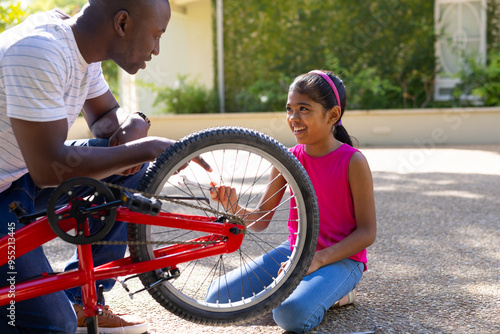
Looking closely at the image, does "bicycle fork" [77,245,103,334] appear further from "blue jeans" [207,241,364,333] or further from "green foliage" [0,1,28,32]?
"green foliage" [0,1,28,32]

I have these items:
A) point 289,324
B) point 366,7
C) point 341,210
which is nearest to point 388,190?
point 341,210

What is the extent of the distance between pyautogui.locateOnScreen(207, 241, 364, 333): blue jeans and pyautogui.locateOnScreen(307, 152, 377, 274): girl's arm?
59mm

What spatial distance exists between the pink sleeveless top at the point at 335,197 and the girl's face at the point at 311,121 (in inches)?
2.7

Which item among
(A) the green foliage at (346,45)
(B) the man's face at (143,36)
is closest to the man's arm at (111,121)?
(B) the man's face at (143,36)

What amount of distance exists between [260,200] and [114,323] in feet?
2.51

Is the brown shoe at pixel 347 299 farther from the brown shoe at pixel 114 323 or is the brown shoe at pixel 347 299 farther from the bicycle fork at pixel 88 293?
the bicycle fork at pixel 88 293

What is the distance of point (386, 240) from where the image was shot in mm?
3541

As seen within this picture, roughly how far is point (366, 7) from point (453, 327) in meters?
9.46

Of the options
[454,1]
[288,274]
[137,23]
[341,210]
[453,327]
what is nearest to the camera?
[137,23]

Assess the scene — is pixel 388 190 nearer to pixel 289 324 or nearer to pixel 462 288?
pixel 462 288

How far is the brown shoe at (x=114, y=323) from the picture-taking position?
206cm

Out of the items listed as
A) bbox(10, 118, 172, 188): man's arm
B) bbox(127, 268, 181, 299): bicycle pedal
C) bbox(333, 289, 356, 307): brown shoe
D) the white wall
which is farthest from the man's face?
the white wall

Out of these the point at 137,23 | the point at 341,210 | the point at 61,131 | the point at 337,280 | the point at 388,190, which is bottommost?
the point at 388,190

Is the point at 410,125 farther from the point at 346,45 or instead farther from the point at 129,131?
the point at 129,131
